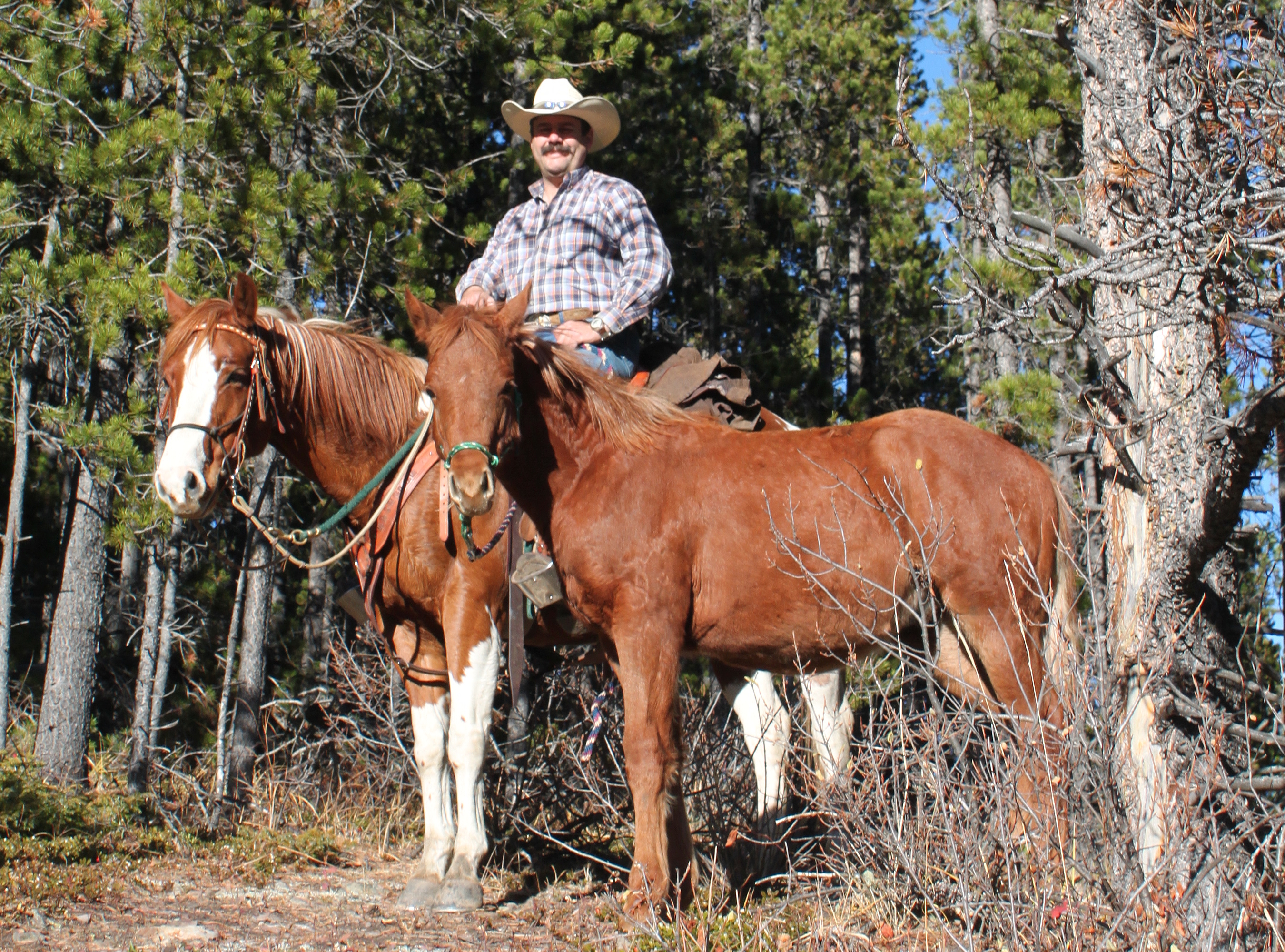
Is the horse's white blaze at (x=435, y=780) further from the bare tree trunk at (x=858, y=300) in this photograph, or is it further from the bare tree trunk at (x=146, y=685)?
the bare tree trunk at (x=858, y=300)

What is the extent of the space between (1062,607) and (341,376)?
3451 mm

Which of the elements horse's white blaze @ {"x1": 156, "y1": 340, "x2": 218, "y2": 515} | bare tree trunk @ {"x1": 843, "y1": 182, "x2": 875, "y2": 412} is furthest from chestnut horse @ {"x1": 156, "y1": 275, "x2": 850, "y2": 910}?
bare tree trunk @ {"x1": 843, "y1": 182, "x2": 875, "y2": 412}

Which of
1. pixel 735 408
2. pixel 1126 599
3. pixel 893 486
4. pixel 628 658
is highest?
pixel 735 408

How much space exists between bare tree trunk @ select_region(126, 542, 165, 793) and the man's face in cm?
338

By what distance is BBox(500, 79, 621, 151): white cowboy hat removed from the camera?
18.6 feet

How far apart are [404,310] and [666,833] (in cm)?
530

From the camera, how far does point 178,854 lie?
583cm

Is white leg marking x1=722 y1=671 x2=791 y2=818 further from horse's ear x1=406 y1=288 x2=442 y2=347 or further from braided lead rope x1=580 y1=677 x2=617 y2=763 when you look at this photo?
horse's ear x1=406 y1=288 x2=442 y2=347

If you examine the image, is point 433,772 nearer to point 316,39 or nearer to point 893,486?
point 893,486

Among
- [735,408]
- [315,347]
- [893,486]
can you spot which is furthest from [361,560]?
[893,486]

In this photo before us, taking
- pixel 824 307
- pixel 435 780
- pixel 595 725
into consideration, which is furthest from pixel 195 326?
pixel 824 307

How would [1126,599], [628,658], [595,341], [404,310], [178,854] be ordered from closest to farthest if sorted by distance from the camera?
1. [628,658]
2. [1126,599]
3. [595,341]
4. [178,854]
5. [404,310]

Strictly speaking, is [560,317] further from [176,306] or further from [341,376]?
[176,306]

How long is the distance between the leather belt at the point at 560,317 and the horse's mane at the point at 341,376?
0.64 meters
